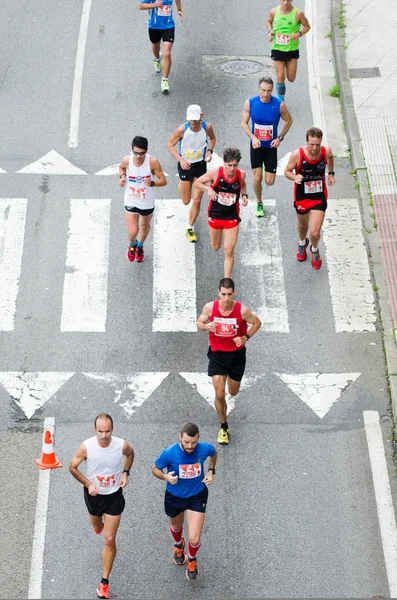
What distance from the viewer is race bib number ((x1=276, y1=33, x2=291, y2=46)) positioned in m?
19.1

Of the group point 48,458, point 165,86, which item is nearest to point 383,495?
point 48,458

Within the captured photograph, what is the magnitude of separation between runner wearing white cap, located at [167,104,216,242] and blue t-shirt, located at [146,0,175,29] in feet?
12.8

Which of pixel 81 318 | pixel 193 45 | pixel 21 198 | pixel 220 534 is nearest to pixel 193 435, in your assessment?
pixel 220 534

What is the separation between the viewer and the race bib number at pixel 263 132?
54.4 feet

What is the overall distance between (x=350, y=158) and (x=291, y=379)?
5.37 metres

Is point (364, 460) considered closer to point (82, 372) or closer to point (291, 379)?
point (291, 379)

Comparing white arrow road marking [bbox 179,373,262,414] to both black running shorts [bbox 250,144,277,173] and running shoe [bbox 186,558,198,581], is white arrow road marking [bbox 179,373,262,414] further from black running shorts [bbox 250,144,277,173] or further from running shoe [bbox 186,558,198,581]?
black running shorts [bbox 250,144,277,173]

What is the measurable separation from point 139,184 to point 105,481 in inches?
210

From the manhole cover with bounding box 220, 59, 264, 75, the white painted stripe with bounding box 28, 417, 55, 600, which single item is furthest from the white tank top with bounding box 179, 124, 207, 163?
the white painted stripe with bounding box 28, 417, 55, 600

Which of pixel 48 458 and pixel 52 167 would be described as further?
pixel 52 167

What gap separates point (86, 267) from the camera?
53.4ft

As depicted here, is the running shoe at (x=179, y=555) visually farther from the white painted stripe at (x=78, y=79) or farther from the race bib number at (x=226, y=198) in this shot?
the white painted stripe at (x=78, y=79)

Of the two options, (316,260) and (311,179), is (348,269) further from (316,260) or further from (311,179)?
(311,179)

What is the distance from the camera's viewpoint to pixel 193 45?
71.5 feet
